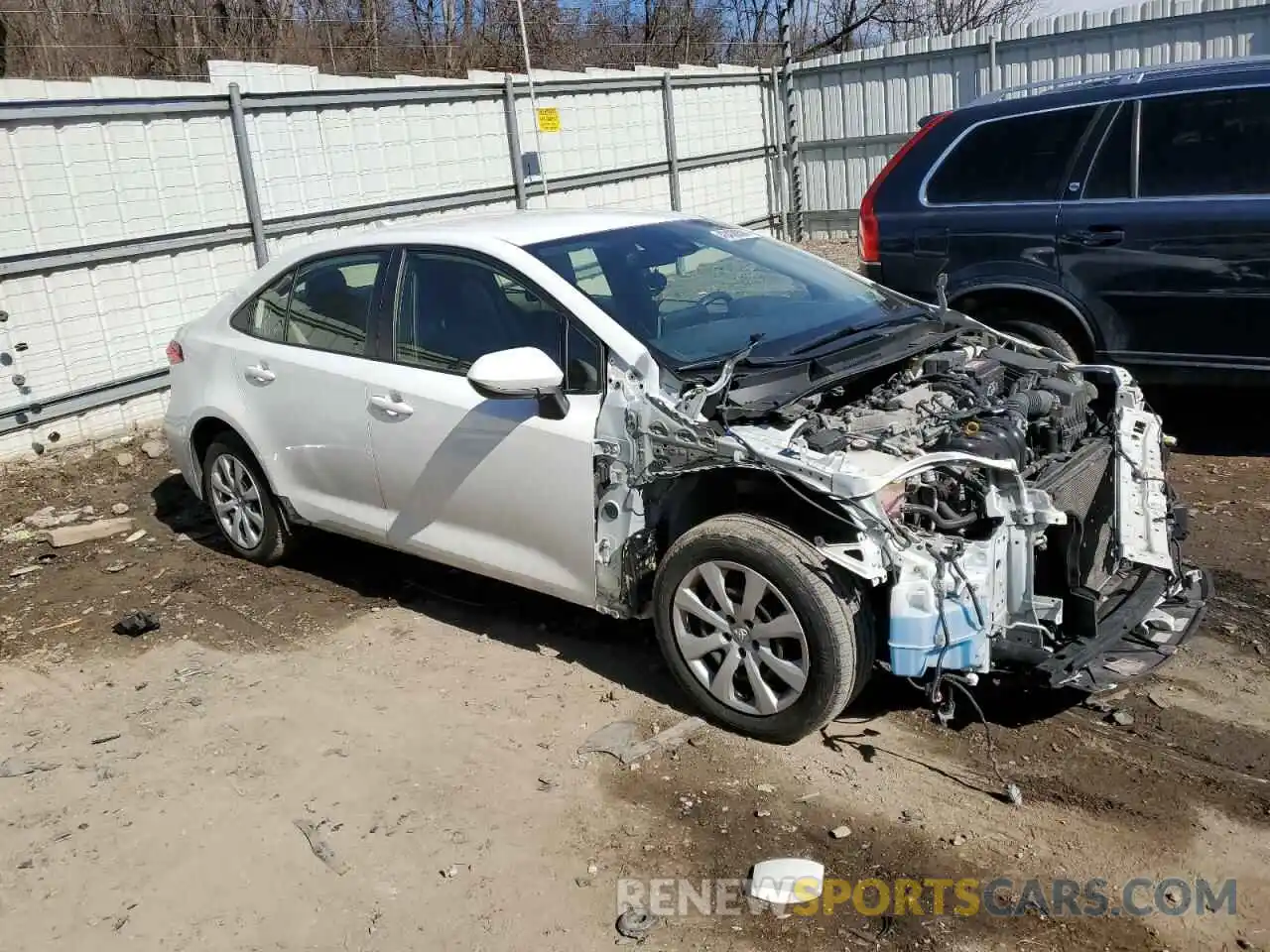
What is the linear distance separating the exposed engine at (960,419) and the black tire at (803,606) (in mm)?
322

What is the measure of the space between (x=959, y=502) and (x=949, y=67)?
12142mm

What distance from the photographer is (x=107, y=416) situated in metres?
8.45

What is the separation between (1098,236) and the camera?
6141 millimetres

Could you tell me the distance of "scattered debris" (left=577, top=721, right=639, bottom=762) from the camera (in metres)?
3.96

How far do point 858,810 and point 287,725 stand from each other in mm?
2147

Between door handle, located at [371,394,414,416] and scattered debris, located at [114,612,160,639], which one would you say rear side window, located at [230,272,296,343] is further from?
scattered debris, located at [114,612,160,639]

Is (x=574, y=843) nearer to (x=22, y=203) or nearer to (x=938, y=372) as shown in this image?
(x=938, y=372)

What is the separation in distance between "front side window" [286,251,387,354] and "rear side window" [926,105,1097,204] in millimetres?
3382

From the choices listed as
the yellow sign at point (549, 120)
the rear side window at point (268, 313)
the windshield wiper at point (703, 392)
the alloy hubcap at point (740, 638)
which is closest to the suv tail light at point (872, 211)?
the windshield wiper at point (703, 392)

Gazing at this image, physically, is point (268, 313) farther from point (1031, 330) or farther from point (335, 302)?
point (1031, 330)

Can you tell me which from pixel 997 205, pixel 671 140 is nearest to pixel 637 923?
pixel 997 205

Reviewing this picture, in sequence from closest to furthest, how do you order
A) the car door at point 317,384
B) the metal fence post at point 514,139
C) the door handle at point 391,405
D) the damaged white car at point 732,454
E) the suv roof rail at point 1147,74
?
the damaged white car at point 732,454 → the door handle at point 391,405 → the car door at point 317,384 → the suv roof rail at point 1147,74 → the metal fence post at point 514,139

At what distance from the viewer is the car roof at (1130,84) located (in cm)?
590

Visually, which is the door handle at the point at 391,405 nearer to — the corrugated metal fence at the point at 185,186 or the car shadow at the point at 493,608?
the car shadow at the point at 493,608
